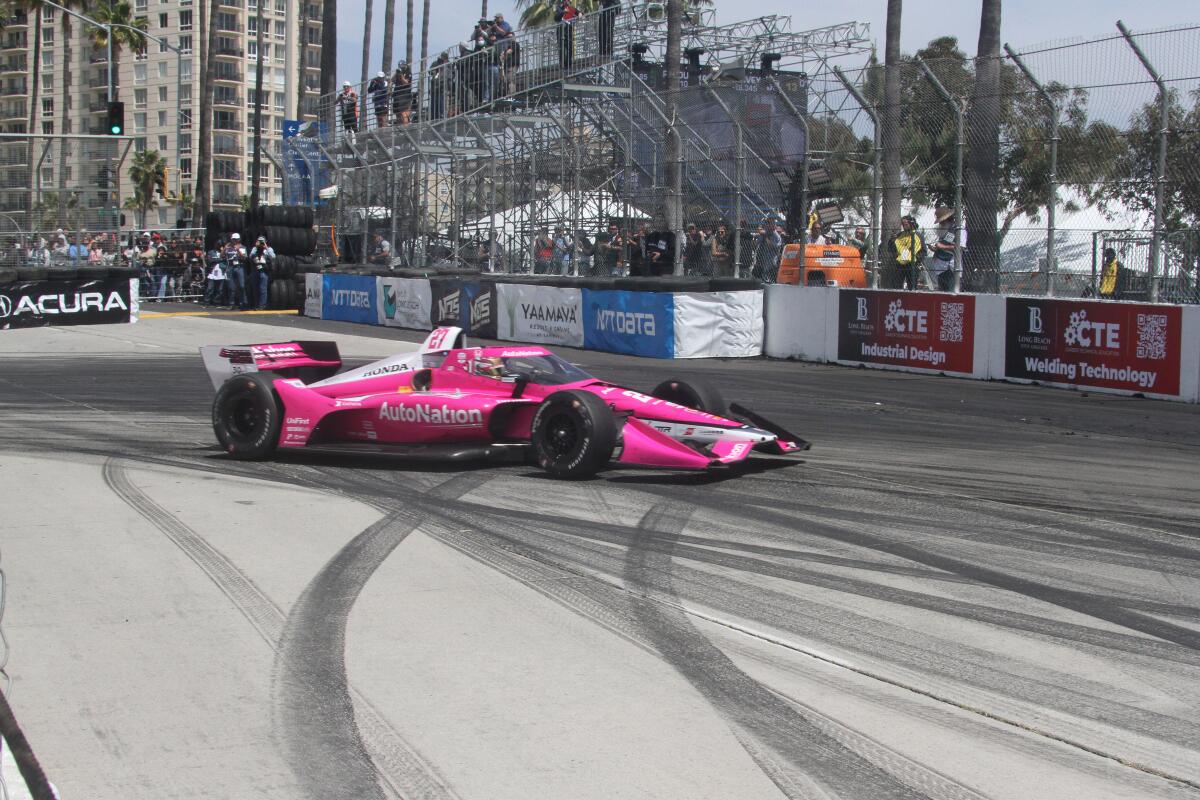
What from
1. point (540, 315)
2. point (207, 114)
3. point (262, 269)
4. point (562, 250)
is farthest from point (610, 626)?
point (207, 114)

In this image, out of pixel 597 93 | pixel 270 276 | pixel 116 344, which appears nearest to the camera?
pixel 116 344

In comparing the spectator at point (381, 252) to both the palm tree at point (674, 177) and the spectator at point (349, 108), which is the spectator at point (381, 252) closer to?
the spectator at point (349, 108)

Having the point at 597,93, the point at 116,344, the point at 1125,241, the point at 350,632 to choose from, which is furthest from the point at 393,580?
the point at 597,93

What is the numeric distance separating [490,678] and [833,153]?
46.8 ft

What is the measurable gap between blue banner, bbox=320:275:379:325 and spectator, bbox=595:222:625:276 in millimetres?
6076

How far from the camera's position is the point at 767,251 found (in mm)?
19938

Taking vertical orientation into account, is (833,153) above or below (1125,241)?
above

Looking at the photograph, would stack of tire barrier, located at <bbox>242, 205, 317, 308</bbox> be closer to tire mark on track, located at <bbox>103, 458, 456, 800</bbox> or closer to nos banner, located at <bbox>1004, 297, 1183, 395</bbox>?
nos banner, located at <bbox>1004, 297, 1183, 395</bbox>

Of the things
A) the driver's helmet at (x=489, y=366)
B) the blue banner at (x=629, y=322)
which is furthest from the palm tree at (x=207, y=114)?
the driver's helmet at (x=489, y=366)

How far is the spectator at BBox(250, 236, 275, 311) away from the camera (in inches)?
1186

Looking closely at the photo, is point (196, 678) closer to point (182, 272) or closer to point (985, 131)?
point (985, 131)

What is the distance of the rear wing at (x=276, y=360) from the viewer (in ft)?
35.2

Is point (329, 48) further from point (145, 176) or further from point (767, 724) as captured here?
point (145, 176)

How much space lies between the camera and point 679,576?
650 cm
